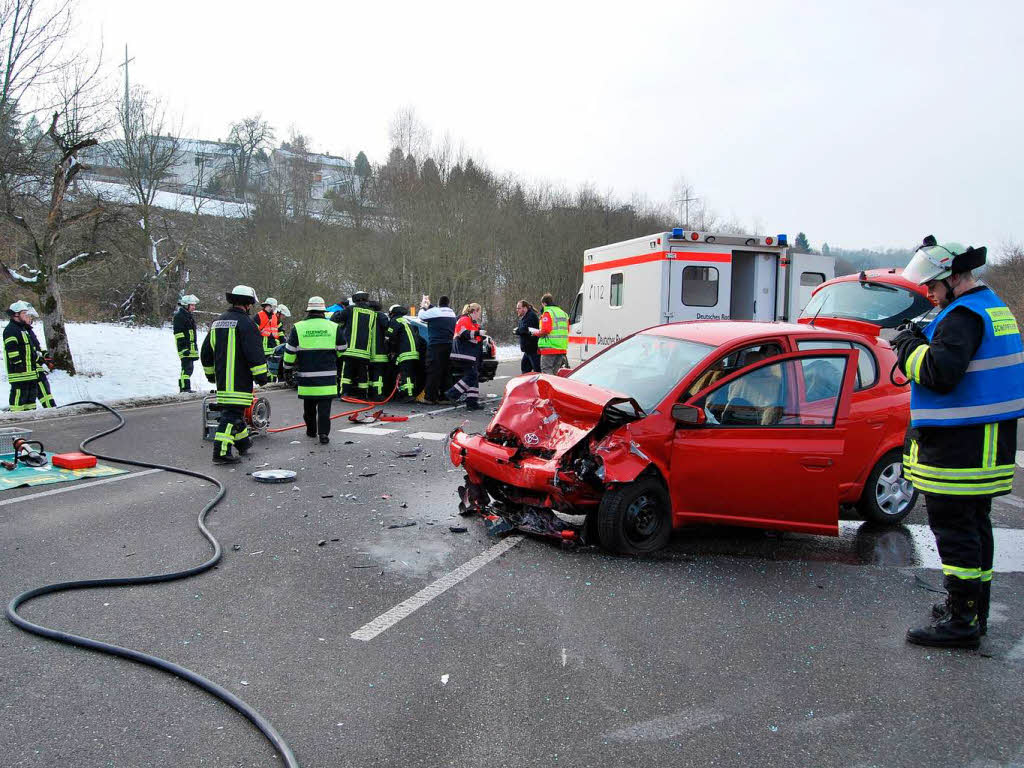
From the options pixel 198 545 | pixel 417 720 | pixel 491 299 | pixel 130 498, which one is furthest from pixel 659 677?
pixel 491 299

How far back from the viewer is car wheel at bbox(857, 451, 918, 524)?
5785 mm

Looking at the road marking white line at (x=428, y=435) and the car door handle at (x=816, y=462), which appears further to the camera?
the road marking white line at (x=428, y=435)

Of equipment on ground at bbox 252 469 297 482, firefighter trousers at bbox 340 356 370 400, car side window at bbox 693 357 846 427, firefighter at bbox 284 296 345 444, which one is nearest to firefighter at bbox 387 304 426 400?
firefighter trousers at bbox 340 356 370 400

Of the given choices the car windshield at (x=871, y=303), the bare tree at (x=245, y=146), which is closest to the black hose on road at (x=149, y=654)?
the car windshield at (x=871, y=303)

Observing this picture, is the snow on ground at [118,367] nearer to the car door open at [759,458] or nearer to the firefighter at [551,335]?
the firefighter at [551,335]

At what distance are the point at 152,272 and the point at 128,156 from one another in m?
3.82

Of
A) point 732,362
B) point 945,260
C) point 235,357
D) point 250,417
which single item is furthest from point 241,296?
point 945,260

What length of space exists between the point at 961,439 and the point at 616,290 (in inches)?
406

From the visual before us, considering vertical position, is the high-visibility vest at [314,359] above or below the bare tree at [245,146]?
below

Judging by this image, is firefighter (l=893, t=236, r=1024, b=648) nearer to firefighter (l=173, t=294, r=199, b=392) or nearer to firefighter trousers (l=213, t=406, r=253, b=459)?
firefighter trousers (l=213, t=406, r=253, b=459)

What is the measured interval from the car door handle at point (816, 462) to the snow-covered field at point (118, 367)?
461 inches

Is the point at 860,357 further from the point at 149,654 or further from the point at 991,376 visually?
the point at 149,654

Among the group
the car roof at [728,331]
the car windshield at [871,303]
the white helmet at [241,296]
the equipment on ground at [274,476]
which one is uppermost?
the car windshield at [871,303]

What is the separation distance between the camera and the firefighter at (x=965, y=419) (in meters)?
3.75
